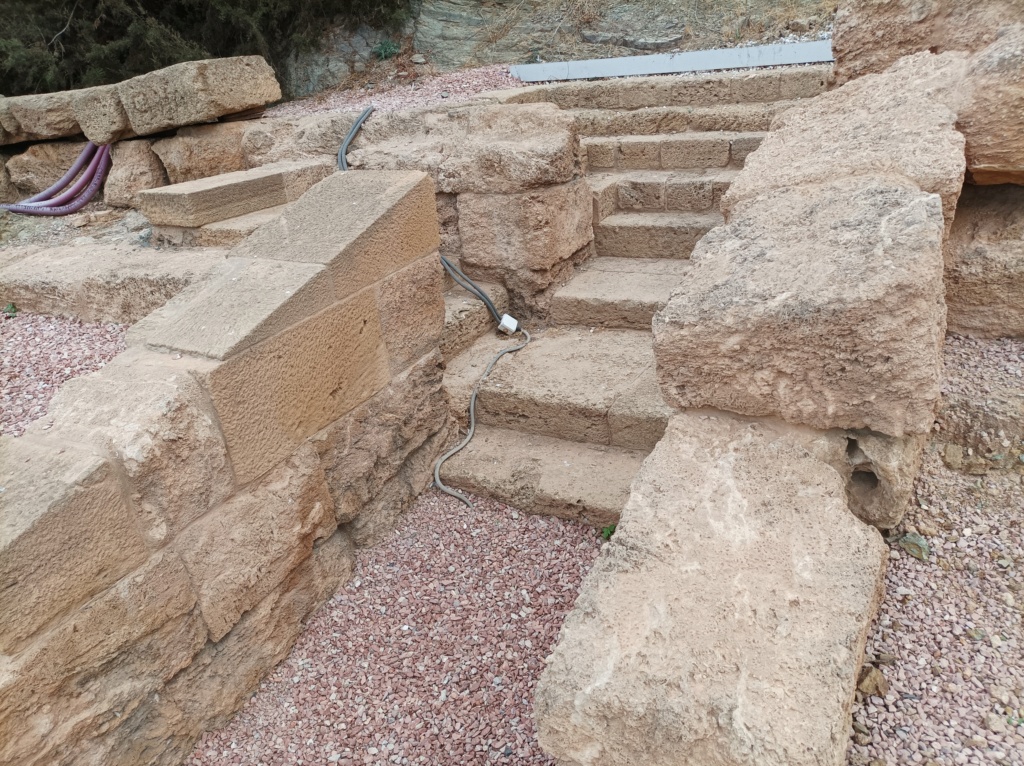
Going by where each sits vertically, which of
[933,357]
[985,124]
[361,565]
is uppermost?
[985,124]

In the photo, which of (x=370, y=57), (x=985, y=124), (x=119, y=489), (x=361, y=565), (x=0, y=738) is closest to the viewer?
(x=0, y=738)

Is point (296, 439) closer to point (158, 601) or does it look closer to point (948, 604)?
point (158, 601)

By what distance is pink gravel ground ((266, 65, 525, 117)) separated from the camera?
670 centimetres

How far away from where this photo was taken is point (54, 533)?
1700mm

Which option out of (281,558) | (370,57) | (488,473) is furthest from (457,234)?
(370,57)

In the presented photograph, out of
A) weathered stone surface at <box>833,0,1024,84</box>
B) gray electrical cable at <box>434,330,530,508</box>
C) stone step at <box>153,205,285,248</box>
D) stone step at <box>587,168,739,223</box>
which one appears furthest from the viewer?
stone step at <box>587,168,739,223</box>

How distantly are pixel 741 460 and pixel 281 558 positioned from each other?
1.52m

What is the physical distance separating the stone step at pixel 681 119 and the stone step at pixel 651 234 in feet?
3.17

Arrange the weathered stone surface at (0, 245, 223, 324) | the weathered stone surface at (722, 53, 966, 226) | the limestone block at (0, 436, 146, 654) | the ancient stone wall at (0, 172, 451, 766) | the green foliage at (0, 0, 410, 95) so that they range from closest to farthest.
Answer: the limestone block at (0, 436, 146, 654), the ancient stone wall at (0, 172, 451, 766), the weathered stone surface at (722, 53, 966, 226), the weathered stone surface at (0, 245, 223, 324), the green foliage at (0, 0, 410, 95)

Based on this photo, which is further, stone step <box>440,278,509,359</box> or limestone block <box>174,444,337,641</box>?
stone step <box>440,278,509,359</box>

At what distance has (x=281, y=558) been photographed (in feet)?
7.96

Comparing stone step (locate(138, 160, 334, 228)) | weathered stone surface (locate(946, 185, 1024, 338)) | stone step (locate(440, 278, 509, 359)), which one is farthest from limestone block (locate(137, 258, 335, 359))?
weathered stone surface (locate(946, 185, 1024, 338))

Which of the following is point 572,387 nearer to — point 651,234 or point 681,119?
point 651,234

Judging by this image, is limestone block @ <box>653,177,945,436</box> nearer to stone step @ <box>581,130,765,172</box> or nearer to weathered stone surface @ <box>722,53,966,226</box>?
weathered stone surface @ <box>722,53,966,226</box>
